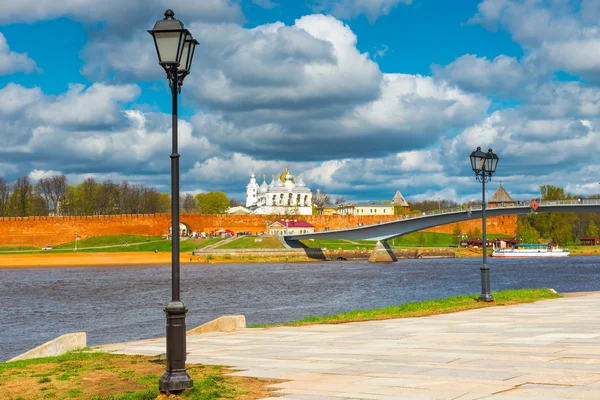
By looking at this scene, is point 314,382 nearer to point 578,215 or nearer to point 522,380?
point 522,380

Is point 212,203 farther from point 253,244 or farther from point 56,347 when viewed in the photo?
point 56,347

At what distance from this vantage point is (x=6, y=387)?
9.77 m

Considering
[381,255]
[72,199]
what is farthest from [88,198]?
[381,255]

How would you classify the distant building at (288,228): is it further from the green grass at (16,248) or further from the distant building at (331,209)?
the distant building at (331,209)

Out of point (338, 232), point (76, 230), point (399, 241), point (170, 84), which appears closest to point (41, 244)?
point (76, 230)

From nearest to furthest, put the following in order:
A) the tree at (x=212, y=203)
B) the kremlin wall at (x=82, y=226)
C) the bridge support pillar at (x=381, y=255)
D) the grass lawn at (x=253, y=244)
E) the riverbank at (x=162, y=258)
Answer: the riverbank at (x=162, y=258)
the bridge support pillar at (x=381, y=255)
the grass lawn at (x=253, y=244)
the kremlin wall at (x=82, y=226)
the tree at (x=212, y=203)

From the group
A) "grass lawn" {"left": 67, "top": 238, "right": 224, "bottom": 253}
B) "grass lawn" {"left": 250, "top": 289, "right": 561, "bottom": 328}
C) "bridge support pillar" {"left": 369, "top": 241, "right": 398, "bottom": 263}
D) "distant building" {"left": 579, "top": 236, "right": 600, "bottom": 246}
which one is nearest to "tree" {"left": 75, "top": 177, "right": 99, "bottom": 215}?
"grass lawn" {"left": 67, "top": 238, "right": 224, "bottom": 253}

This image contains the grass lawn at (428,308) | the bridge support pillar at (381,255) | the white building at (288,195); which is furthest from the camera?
the white building at (288,195)

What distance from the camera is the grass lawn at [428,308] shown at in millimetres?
18609

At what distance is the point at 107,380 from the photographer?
390 inches

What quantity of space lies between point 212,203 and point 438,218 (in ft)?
347

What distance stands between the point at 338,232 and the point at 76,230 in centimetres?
4708

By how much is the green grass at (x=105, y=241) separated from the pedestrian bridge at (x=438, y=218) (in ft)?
81.7

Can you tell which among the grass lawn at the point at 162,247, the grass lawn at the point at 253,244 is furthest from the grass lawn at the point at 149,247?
the grass lawn at the point at 253,244
